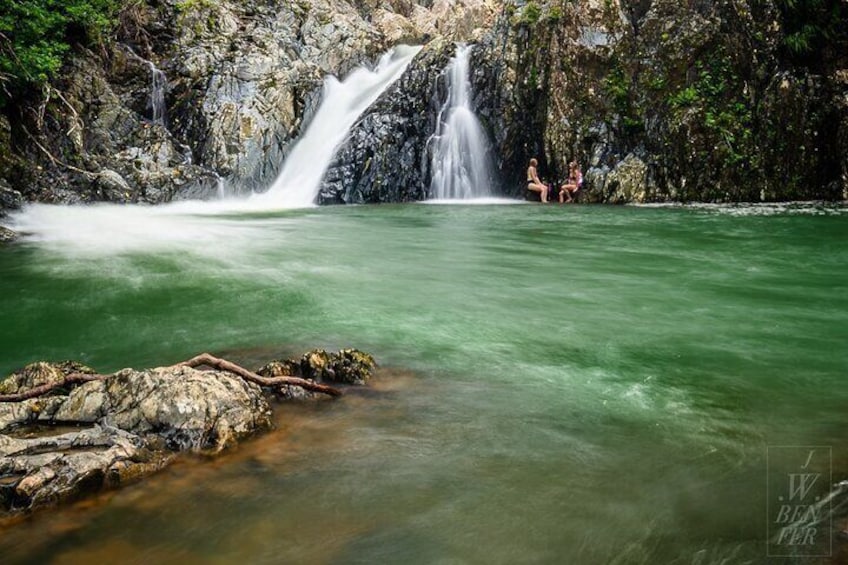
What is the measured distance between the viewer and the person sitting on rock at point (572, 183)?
57.9 ft

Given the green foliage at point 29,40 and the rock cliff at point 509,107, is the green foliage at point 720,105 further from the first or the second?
the green foliage at point 29,40

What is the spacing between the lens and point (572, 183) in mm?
17797

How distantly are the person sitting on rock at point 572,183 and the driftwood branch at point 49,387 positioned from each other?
16094mm

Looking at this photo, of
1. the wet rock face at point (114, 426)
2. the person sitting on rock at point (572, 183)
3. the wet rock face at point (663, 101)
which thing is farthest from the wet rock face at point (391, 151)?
the wet rock face at point (114, 426)

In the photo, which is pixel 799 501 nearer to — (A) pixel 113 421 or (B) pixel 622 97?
(A) pixel 113 421

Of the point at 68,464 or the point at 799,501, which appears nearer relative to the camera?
the point at 799,501

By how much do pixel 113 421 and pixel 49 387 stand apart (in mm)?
578

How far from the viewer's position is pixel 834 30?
1471 centimetres

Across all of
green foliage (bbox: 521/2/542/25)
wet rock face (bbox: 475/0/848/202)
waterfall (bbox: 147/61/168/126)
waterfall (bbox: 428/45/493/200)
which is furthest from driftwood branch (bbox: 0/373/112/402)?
waterfall (bbox: 147/61/168/126)

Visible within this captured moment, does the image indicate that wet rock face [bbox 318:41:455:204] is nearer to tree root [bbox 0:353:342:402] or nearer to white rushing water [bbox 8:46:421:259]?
white rushing water [bbox 8:46:421:259]

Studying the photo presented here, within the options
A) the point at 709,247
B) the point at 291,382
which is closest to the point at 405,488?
the point at 291,382

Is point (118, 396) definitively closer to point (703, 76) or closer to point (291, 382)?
point (291, 382)

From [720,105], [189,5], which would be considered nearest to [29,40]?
[189,5]

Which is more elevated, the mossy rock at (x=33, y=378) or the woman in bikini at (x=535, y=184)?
the woman in bikini at (x=535, y=184)
